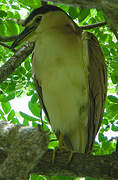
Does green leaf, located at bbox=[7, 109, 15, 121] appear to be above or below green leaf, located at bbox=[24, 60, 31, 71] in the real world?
below

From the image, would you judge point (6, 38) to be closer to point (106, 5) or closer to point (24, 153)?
point (24, 153)

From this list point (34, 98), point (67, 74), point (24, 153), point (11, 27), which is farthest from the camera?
point (34, 98)

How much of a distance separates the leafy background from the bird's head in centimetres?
8

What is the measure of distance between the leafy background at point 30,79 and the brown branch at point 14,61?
226 millimetres

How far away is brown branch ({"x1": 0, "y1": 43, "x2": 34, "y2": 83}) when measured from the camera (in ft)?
9.95

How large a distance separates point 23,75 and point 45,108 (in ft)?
1.80

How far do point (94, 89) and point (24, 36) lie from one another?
1.01 meters

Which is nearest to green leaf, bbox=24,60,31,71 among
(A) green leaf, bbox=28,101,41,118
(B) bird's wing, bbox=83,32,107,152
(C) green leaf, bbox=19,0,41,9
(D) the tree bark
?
(A) green leaf, bbox=28,101,41,118

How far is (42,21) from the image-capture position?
330 centimetres

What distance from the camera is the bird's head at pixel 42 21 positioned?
10.4 ft

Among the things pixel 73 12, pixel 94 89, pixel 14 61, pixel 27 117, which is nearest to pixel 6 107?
pixel 27 117

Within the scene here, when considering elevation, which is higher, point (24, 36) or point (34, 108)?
point (24, 36)

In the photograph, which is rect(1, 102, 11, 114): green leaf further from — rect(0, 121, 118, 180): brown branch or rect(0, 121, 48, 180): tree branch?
rect(0, 121, 48, 180): tree branch

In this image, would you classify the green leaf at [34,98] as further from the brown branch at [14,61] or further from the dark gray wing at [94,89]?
the dark gray wing at [94,89]
